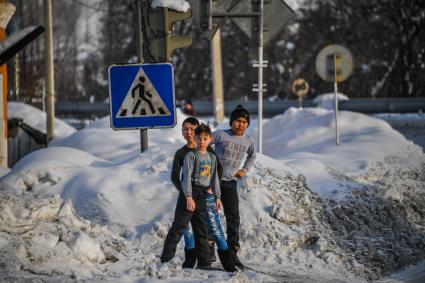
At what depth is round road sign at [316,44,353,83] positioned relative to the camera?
16984 millimetres

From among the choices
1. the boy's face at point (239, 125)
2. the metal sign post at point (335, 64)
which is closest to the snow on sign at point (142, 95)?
the boy's face at point (239, 125)

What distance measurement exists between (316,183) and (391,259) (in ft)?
7.30

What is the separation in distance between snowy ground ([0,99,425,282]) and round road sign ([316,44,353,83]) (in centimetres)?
316

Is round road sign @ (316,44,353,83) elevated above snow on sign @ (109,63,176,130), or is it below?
above

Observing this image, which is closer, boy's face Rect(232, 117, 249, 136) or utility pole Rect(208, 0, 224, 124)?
boy's face Rect(232, 117, 249, 136)

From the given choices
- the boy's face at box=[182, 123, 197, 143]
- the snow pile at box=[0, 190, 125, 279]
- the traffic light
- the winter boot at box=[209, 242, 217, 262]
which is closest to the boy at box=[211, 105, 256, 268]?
the winter boot at box=[209, 242, 217, 262]

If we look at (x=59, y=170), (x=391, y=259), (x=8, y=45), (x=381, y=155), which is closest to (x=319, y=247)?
(x=391, y=259)

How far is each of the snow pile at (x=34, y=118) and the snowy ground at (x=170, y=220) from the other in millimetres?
10471

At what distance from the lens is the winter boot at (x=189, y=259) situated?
324 inches

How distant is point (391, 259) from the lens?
9.81m

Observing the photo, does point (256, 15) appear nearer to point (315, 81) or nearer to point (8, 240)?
point (8, 240)

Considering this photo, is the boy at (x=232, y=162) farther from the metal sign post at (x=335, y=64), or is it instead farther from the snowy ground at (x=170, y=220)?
the metal sign post at (x=335, y=64)

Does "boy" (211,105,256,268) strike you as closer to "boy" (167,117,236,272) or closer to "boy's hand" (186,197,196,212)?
"boy" (167,117,236,272)

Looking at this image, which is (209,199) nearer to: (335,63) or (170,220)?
(170,220)
